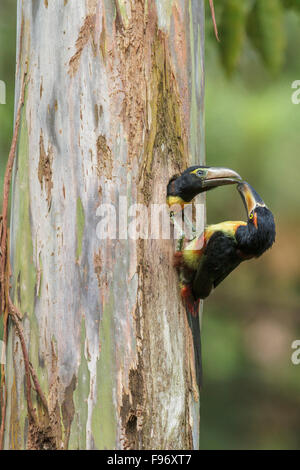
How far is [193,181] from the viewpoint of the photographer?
2.08 m

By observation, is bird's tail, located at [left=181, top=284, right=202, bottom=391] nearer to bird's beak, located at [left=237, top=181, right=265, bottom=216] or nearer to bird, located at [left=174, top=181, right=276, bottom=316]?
bird, located at [left=174, top=181, right=276, bottom=316]

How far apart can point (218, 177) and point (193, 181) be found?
13cm

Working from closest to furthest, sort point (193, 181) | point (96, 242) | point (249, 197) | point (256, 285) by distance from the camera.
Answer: point (96, 242), point (193, 181), point (249, 197), point (256, 285)

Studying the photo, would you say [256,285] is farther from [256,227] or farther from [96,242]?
[96,242]

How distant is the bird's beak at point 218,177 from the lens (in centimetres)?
213

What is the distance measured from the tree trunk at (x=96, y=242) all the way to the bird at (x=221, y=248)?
109 millimetres

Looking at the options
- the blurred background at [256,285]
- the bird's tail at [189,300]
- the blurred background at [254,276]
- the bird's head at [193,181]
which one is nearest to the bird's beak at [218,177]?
the bird's head at [193,181]

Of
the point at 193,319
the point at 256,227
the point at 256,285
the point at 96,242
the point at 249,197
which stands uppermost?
the point at 256,285

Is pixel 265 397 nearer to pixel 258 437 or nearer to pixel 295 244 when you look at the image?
pixel 258 437

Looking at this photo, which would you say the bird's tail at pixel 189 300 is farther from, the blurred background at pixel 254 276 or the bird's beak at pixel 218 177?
the blurred background at pixel 254 276

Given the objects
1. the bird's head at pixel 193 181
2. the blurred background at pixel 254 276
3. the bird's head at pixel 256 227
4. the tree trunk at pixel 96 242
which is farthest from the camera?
the blurred background at pixel 254 276

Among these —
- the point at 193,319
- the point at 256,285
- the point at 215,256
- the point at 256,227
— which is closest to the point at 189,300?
the point at 193,319

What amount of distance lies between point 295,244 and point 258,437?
1.72 meters
